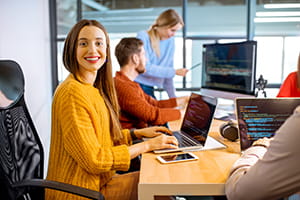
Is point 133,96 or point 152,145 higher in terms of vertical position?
point 133,96

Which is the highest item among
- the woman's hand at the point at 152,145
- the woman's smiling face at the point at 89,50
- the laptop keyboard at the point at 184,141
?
the woman's smiling face at the point at 89,50

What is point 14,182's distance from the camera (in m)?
1.34

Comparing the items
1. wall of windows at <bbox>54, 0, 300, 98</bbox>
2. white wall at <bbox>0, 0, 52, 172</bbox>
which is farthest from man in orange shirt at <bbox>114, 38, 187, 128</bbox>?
wall of windows at <bbox>54, 0, 300, 98</bbox>

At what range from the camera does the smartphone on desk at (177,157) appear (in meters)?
1.35

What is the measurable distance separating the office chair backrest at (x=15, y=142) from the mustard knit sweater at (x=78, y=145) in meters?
0.10

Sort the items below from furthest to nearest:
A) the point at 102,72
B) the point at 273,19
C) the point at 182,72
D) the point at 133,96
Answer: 1. the point at 273,19
2. the point at 182,72
3. the point at 133,96
4. the point at 102,72

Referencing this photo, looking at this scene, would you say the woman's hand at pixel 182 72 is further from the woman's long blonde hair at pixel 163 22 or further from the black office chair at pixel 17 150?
the black office chair at pixel 17 150

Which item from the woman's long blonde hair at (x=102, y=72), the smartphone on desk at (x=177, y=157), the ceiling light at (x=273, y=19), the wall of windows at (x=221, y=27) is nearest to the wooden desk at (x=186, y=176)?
the smartphone on desk at (x=177, y=157)

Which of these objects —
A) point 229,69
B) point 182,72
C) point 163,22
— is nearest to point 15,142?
point 229,69

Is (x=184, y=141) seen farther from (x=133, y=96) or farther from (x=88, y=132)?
(x=133, y=96)

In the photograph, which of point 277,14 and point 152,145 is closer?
point 152,145

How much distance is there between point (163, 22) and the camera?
306 cm

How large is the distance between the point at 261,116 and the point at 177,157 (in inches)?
15.0

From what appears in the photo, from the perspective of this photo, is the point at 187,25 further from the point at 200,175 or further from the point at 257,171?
the point at 257,171
